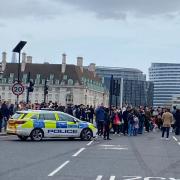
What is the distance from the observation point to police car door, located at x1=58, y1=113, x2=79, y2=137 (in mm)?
29766

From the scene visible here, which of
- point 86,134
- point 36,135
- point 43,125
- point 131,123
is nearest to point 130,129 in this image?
point 131,123

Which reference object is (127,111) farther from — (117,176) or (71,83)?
(71,83)

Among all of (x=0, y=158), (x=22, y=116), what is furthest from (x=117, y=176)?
(x=22, y=116)

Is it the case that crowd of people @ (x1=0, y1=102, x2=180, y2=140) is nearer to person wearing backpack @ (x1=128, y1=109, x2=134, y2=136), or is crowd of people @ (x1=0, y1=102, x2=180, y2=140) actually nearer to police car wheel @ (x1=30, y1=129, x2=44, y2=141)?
person wearing backpack @ (x1=128, y1=109, x2=134, y2=136)

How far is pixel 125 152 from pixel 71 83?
148165 mm

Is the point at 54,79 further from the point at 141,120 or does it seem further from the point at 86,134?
the point at 86,134

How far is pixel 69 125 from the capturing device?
98.0ft

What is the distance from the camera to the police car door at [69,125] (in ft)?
97.7

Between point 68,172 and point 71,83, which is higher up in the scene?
point 71,83

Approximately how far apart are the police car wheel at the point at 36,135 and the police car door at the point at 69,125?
3.78 feet

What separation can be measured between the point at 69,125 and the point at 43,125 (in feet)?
4.88

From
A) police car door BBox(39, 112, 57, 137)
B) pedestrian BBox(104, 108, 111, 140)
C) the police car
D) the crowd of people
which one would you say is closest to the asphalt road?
the police car

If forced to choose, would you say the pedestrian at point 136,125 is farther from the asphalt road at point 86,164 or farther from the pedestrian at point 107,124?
the asphalt road at point 86,164

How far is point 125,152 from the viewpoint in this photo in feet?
75.6
